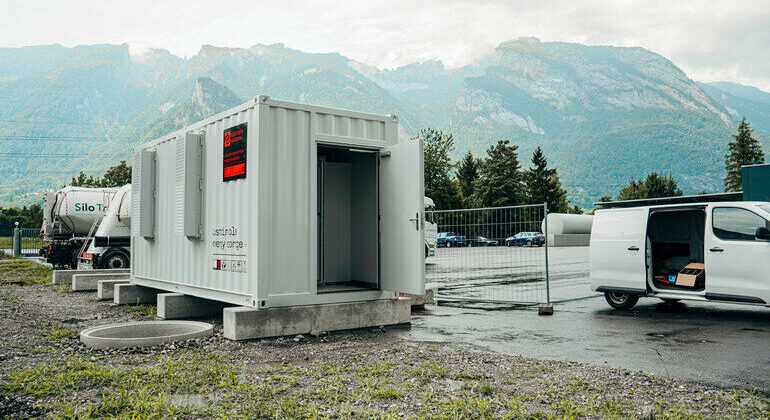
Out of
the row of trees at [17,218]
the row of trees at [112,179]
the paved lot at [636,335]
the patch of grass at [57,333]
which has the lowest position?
the paved lot at [636,335]

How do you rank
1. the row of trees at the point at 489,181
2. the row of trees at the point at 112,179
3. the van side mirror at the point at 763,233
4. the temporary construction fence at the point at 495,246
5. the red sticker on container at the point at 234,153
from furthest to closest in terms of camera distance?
the row of trees at the point at 489,181 → the row of trees at the point at 112,179 → the temporary construction fence at the point at 495,246 → the van side mirror at the point at 763,233 → the red sticker on container at the point at 234,153

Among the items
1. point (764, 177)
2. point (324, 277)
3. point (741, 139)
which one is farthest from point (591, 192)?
point (324, 277)

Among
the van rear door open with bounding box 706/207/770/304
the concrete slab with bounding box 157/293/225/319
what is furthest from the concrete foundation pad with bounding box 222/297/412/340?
the van rear door open with bounding box 706/207/770/304

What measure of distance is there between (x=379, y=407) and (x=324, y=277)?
17.8 feet

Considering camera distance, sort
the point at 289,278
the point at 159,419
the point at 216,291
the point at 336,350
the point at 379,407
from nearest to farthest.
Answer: the point at 159,419, the point at 379,407, the point at 336,350, the point at 289,278, the point at 216,291

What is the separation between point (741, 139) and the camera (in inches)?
3027

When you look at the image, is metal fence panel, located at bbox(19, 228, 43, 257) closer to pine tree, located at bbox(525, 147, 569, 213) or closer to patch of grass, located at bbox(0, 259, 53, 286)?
patch of grass, located at bbox(0, 259, 53, 286)

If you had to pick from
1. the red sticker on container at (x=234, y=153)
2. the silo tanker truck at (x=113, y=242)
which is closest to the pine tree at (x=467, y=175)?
the silo tanker truck at (x=113, y=242)

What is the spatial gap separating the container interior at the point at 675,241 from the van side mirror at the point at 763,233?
1.94 m

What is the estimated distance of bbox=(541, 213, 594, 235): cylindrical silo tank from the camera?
45.8 metres

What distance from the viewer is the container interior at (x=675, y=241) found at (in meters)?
10.4

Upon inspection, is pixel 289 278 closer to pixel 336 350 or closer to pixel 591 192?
pixel 336 350

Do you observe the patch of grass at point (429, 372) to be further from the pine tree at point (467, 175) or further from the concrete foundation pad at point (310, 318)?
the pine tree at point (467, 175)

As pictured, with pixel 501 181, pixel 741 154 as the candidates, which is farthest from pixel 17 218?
pixel 741 154
